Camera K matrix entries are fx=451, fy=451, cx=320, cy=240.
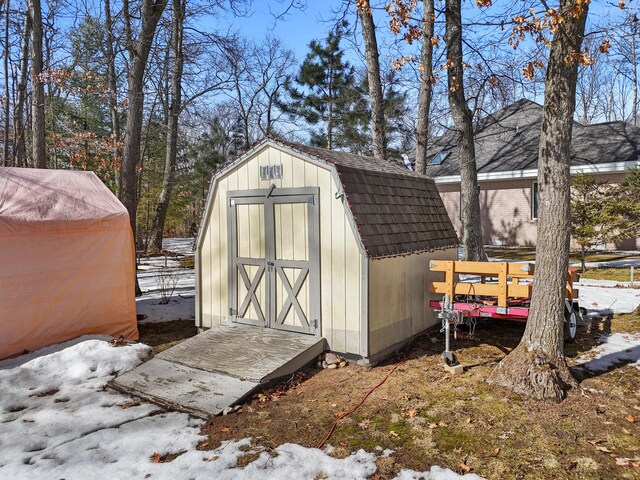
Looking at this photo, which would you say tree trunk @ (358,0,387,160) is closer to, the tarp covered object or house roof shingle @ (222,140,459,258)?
house roof shingle @ (222,140,459,258)

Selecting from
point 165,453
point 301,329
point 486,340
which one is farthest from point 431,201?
point 165,453

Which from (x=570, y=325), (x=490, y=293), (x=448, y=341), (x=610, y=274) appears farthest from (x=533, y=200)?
(x=448, y=341)

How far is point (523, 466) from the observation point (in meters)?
3.62

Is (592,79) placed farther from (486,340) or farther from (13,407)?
(13,407)

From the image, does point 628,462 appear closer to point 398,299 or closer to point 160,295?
point 398,299

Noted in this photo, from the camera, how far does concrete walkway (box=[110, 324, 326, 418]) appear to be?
4.98 m

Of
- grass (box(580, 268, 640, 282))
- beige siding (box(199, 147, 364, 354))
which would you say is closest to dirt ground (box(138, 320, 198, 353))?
beige siding (box(199, 147, 364, 354))

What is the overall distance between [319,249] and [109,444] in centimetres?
340

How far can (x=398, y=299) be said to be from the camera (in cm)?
664

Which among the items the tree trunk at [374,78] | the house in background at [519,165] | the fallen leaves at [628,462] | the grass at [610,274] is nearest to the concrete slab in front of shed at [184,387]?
the fallen leaves at [628,462]

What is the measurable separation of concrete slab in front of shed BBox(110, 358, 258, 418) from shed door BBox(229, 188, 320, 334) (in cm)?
150

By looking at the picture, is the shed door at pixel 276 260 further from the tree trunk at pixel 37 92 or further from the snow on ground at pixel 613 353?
the tree trunk at pixel 37 92

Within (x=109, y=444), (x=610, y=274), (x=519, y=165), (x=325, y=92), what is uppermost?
(x=325, y=92)

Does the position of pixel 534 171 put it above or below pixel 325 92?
below
